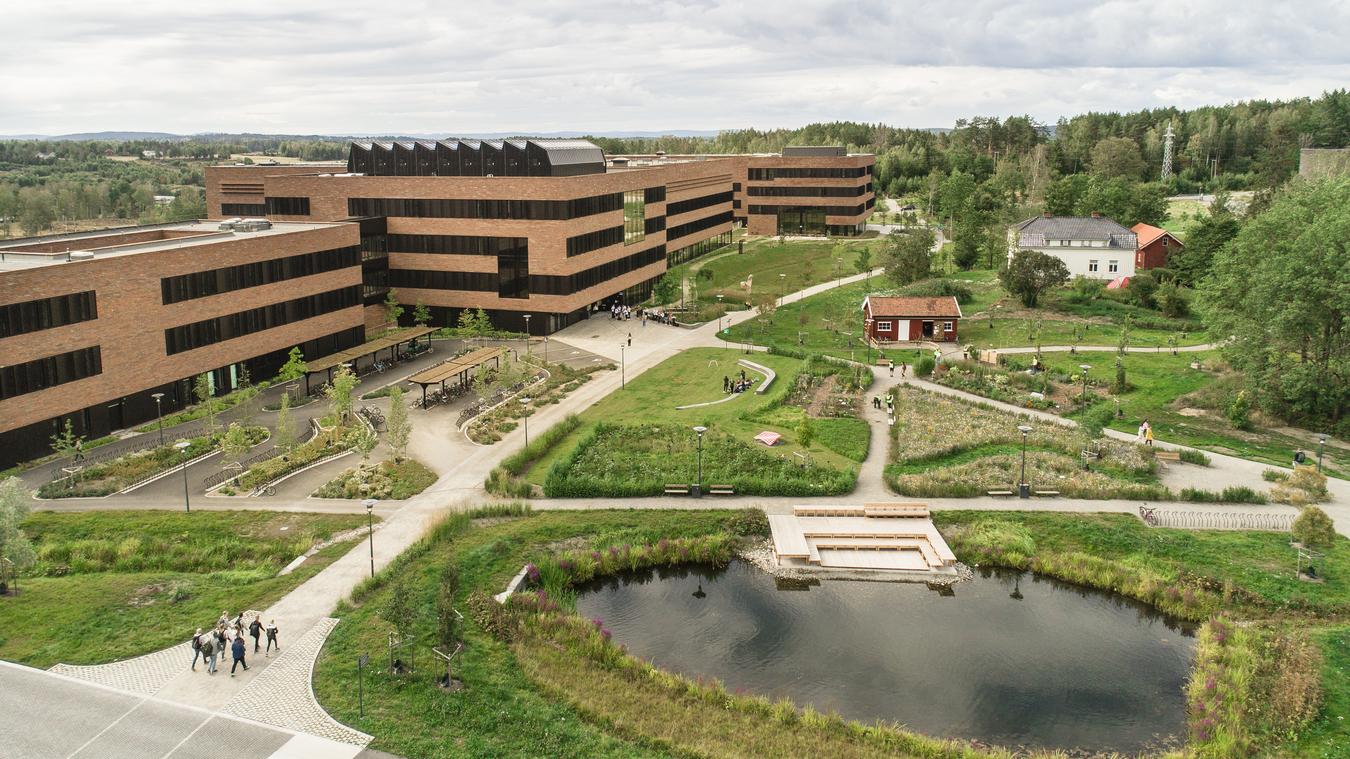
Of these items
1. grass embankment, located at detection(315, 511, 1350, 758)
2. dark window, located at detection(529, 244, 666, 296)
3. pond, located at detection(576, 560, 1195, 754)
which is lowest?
pond, located at detection(576, 560, 1195, 754)

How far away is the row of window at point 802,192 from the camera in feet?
417

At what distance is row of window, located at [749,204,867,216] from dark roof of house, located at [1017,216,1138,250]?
44409mm

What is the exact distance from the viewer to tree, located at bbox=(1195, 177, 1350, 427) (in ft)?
150

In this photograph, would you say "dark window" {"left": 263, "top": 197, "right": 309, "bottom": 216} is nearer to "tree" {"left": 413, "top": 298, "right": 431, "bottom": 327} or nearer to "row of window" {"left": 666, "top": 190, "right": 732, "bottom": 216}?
"tree" {"left": 413, "top": 298, "right": 431, "bottom": 327}

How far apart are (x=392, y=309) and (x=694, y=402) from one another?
26820 millimetres

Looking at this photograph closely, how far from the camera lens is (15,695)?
23.3 meters

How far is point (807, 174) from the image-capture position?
127 meters

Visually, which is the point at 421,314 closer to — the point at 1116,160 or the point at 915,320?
the point at 915,320

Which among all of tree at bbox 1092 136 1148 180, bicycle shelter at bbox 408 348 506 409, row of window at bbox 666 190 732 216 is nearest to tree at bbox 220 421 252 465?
bicycle shelter at bbox 408 348 506 409

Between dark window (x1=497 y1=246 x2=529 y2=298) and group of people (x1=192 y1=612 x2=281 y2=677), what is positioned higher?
dark window (x1=497 y1=246 x2=529 y2=298)

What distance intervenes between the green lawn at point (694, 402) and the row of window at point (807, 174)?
70648mm

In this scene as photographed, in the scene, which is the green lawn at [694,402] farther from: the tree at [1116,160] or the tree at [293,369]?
the tree at [1116,160]

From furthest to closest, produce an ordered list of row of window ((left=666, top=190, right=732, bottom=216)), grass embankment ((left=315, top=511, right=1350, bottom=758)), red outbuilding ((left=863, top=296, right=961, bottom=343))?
row of window ((left=666, top=190, right=732, bottom=216)) < red outbuilding ((left=863, top=296, right=961, bottom=343)) < grass embankment ((left=315, top=511, right=1350, bottom=758))

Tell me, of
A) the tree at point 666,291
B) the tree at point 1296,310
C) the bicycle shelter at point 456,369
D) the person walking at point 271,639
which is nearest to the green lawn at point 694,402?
the bicycle shelter at point 456,369
